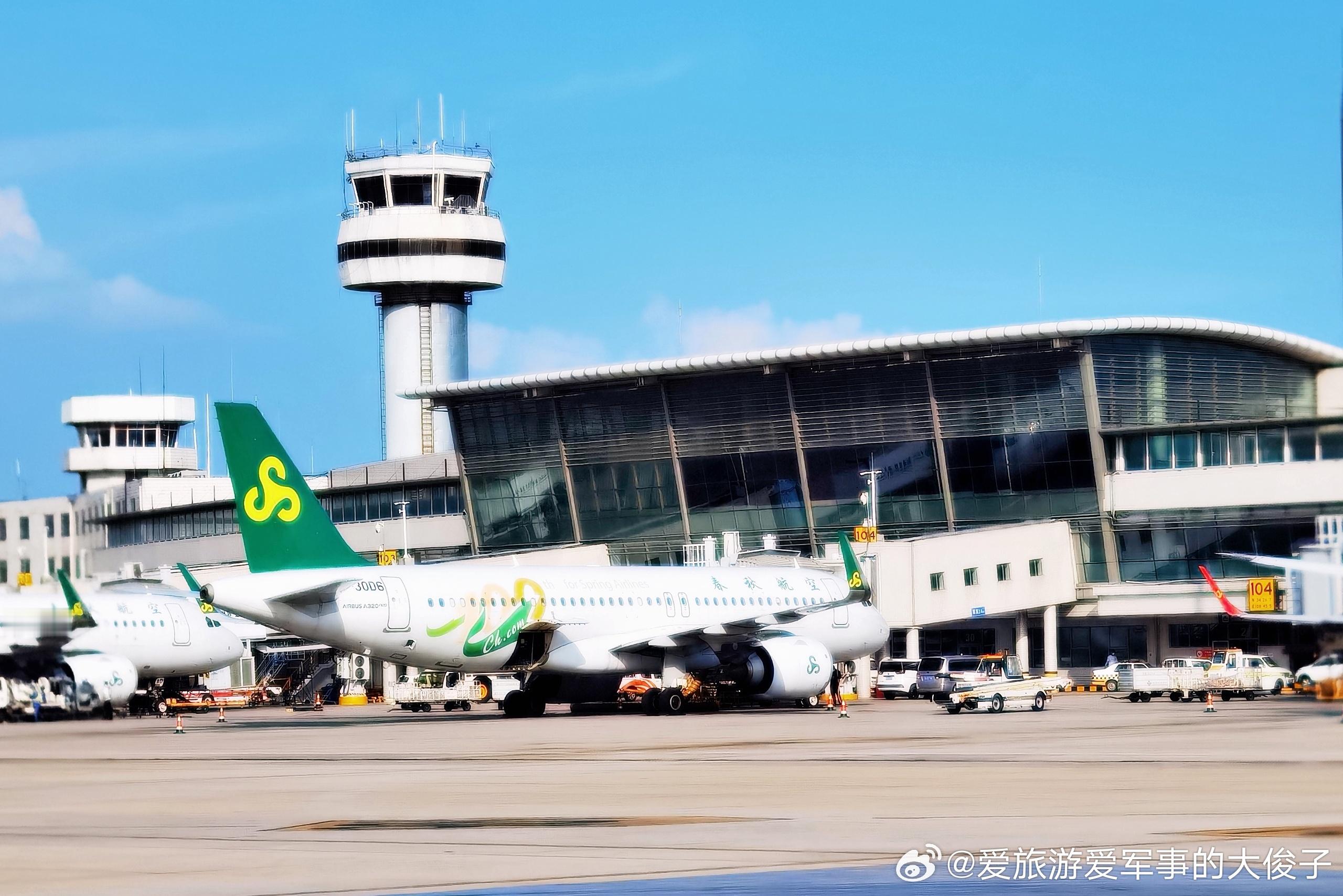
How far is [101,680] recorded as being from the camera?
48656mm

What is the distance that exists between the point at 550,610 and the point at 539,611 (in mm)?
429

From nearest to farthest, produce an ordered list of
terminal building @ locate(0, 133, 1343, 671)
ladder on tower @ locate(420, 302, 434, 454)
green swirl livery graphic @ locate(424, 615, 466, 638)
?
green swirl livery graphic @ locate(424, 615, 466, 638)
terminal building @ locate(0, 133, 1343, 671)
ladder on tower @ locate(420, 302, 434, 454)

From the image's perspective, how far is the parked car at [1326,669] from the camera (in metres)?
16.2

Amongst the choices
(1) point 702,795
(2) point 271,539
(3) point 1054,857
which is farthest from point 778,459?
(3) point 1054,857

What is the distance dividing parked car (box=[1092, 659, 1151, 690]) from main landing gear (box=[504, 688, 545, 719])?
27745 mm

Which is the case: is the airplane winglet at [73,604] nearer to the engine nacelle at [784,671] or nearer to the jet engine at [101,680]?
the jet engine at [101,680]

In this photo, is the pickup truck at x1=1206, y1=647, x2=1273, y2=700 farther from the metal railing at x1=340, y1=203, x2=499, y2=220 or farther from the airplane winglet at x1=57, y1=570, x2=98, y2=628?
the metal railing at x1=340, y1=203, x2=499, y2=220

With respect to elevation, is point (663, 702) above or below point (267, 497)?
below

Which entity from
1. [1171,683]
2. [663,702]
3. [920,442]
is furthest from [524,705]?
[920,442]

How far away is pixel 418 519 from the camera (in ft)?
346

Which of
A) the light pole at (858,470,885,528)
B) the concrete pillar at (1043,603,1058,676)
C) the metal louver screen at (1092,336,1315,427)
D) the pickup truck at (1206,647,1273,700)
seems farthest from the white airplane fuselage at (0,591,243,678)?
the metal louver screen at (1092,336,1315,427)

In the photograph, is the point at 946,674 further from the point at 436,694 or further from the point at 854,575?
the point at 436,694

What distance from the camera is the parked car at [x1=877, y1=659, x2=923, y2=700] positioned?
6444 centimetres

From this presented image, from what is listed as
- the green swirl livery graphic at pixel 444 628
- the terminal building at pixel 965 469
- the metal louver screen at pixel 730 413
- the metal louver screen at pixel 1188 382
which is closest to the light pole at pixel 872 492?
the terminal building at pixel 965 469
